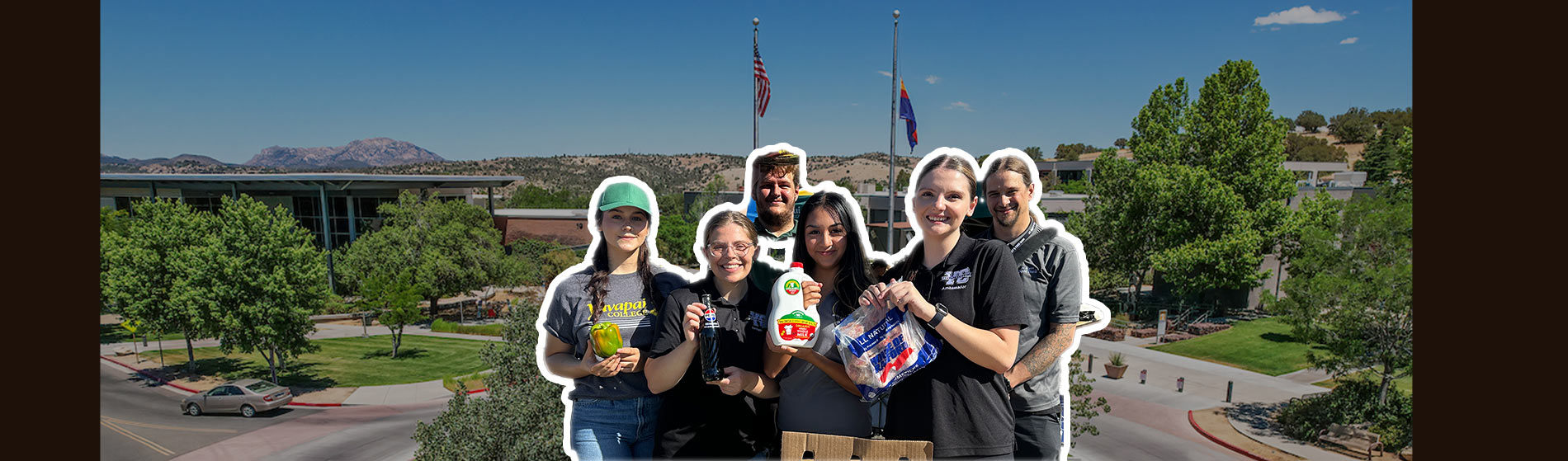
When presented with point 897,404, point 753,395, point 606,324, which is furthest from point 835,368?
point 606,324

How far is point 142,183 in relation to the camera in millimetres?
46594

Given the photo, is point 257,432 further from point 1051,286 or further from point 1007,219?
point 1051,286

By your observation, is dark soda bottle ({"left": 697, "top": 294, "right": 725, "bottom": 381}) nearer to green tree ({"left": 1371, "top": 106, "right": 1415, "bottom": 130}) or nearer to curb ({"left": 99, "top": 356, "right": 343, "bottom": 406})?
curb ({"left": 99, "top": 356, "right": 343, "bottom": 406})

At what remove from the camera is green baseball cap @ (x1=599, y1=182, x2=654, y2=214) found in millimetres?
3941

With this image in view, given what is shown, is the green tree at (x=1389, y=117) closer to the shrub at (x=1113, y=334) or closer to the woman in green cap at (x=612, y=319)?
the shrub at (x=1113, y=334)

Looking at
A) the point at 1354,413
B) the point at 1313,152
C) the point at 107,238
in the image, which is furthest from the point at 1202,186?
the point at 1313,152

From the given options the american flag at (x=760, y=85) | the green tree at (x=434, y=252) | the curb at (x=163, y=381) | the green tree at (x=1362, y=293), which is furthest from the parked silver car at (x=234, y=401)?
the green tree at (x=1362, y=293)

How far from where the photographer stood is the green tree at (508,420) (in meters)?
9.70

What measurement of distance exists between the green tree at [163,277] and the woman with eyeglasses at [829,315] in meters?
28.7

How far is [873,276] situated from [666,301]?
112 cm

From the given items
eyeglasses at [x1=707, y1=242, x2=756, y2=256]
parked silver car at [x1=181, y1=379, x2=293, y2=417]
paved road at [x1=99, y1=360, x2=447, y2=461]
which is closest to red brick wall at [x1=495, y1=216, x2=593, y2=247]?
paved road at [x1=99, y1=360, x2=447, y2=461]

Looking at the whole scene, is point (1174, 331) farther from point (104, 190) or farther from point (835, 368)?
point (104, 190)

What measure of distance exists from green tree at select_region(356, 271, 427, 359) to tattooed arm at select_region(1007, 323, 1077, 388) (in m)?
32.0

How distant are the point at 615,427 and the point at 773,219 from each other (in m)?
1.66
